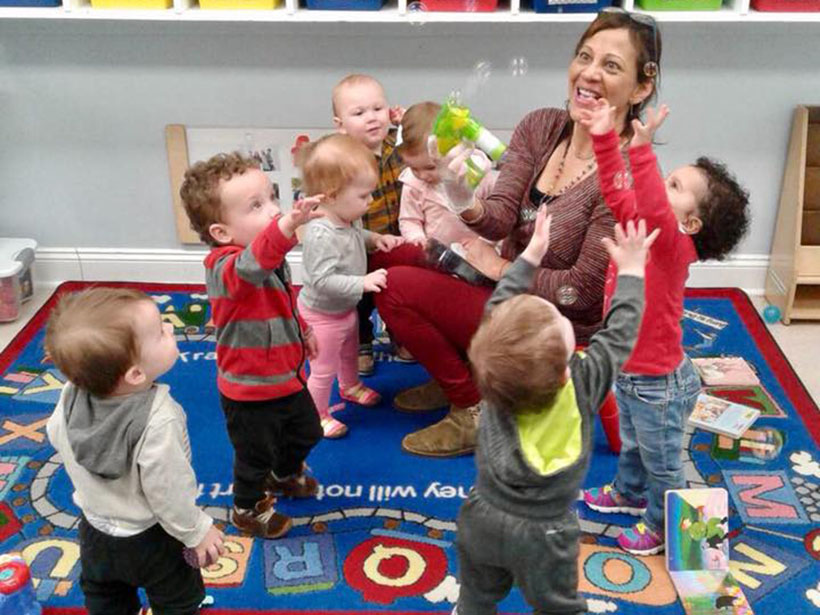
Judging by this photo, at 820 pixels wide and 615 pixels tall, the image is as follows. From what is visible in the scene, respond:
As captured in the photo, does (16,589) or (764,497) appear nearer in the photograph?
(16,589)

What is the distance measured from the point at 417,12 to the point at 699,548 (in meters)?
1.65

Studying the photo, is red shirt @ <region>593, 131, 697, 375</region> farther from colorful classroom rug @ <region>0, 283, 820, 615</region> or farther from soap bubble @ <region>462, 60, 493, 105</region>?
soap bubble @ <region>462, 60, 493, 105</region>

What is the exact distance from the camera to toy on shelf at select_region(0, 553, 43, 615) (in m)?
1.86

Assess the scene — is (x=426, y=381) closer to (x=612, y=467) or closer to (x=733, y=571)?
(x=612, y=467)

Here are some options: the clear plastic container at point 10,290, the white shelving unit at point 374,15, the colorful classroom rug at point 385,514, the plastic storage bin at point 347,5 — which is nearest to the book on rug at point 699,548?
the colorful classroom rug at point 385,514

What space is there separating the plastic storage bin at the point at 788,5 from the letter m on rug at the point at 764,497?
4.35 ft

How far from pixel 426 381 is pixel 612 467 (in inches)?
25.4

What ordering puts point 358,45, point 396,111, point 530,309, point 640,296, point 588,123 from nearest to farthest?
point 530,309 < point 640,296 < point 588,123 < point 396,111 < point 358,45

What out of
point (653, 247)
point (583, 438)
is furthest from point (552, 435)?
point (653, 247)

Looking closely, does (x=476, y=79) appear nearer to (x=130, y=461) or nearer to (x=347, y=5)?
(x=347, y=5)

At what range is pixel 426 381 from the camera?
279 centimetres

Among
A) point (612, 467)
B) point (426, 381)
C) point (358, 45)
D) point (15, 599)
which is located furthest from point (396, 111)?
point (15, 599)

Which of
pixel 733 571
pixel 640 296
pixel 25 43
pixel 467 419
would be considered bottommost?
pixel 733 571

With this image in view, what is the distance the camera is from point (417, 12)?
8.77 ft
